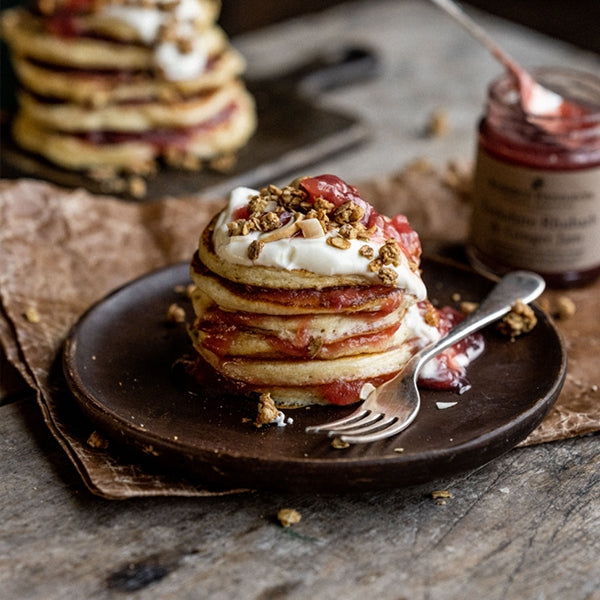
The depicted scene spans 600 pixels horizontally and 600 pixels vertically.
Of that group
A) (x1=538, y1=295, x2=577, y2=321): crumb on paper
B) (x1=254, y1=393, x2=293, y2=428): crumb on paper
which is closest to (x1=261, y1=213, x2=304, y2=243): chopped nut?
(x1=254, y1=393, x2=293, y2=428): crumb on paper

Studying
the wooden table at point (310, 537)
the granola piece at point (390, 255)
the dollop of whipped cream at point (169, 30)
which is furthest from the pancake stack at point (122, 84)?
the granola piece at point (390, 255)

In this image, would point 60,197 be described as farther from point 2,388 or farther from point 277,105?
point 277,105

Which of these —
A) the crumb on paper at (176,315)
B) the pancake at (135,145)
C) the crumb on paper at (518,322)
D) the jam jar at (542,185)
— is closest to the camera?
the crumb on paper at (518,322)

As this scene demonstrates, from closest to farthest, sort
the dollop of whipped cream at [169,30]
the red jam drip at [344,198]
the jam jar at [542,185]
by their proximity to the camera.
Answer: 1. the red jam drip at [344,198]
2. the jam jar at [542,185]
3. the dollop of whipped cream at [169,30]

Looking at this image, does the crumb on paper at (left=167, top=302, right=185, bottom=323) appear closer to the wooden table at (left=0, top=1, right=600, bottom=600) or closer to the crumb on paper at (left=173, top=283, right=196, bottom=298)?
the crumb on paper at (left=173, top=283, right=196, bottom=298)

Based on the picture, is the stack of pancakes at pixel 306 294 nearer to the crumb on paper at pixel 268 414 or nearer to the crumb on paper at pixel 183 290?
the crumb on paper at pixel 268 414

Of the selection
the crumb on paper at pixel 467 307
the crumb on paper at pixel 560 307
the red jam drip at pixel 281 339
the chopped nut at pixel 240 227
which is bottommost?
the crumb on paper at pixel 560 307
